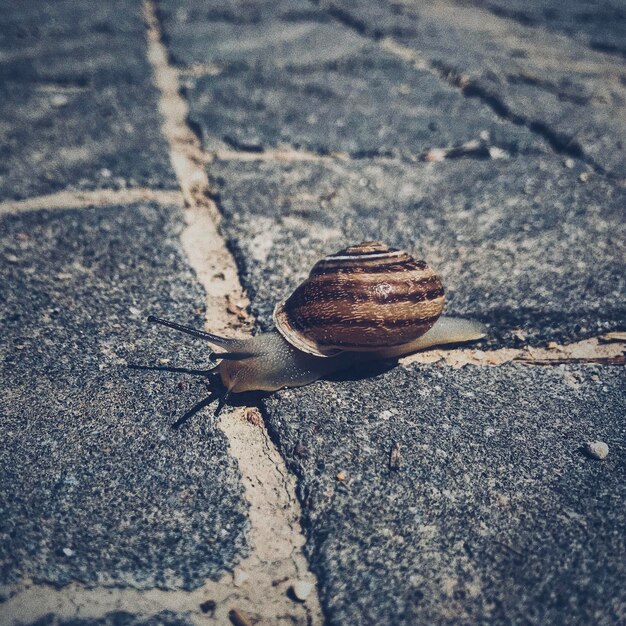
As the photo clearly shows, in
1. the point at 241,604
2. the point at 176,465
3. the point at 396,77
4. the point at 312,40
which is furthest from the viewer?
the point at 312,40

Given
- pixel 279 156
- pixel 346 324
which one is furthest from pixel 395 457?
pixel 279 156

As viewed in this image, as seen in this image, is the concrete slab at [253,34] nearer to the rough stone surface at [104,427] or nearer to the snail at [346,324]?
the rough stone surface at [104,427]

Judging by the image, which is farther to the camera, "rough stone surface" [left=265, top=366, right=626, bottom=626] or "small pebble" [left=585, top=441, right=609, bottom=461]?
"small pebble" [left=585, top=441, right=609, bottom=461]

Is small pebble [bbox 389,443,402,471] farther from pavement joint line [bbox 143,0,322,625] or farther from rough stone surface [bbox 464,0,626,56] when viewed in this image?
rough stone surface [bbox 464,0,626,56]

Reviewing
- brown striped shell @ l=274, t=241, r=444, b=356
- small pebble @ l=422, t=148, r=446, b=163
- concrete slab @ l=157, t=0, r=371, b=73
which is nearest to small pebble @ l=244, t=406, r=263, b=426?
brown striped shell @ l=274, t=241, r=444, b=356

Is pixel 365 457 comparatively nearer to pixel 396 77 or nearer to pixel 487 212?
pixel 487 212

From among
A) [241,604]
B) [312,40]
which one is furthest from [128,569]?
[312,40]
